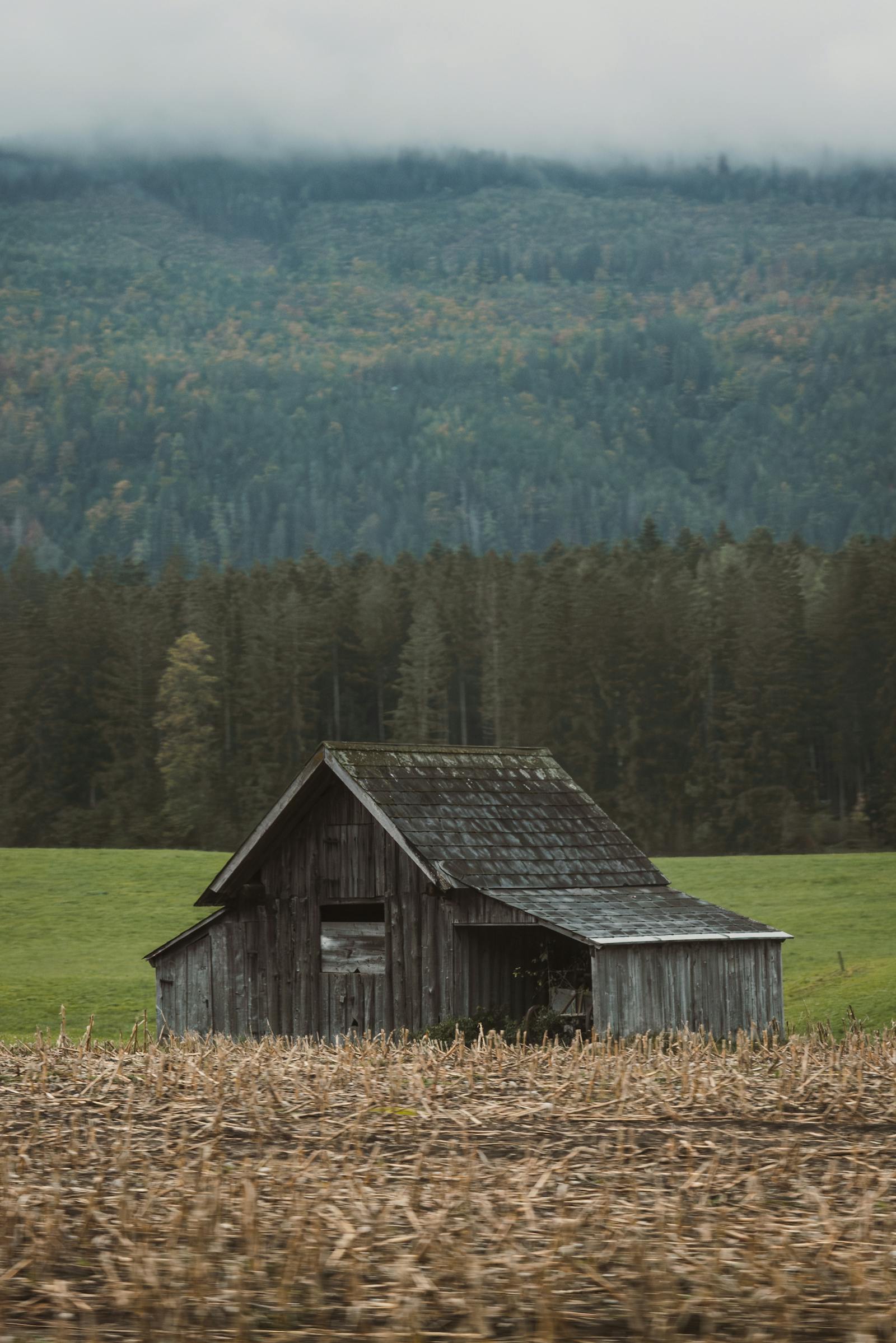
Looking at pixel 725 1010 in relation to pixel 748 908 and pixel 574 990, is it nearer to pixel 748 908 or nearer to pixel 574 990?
pixel 574 990

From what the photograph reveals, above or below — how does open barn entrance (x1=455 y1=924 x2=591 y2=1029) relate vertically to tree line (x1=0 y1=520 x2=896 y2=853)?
below

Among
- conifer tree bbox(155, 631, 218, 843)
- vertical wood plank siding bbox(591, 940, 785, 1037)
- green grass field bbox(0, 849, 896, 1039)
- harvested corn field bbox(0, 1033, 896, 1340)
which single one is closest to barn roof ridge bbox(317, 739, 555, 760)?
vertical wood plank siding bbox(591, 940, 785, 1037)

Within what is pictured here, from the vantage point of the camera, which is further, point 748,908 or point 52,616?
point 52,616

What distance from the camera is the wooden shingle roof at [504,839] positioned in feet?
88.0

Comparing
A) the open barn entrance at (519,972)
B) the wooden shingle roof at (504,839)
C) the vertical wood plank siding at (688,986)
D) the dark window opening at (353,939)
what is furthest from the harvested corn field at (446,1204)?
the dark window opening at (353,939)

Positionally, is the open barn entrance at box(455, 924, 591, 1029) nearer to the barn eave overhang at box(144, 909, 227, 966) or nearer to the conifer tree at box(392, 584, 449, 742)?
the barn eave overhang at box(144, 909, 227, 966)

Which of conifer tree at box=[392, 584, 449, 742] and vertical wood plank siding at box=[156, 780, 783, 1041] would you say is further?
conifer tree at box=[392, 584, 449, 742]

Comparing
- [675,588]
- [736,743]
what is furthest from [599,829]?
[675,588]

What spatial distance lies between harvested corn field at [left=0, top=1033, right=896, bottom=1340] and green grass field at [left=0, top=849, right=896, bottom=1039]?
788 inches

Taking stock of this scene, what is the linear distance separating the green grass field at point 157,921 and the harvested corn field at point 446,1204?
20.0 metres

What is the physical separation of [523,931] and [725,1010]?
3462mm

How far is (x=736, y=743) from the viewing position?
3701 inches

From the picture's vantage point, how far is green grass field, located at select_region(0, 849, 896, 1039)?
39000mm

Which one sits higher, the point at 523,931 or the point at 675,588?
the point at 675,588
